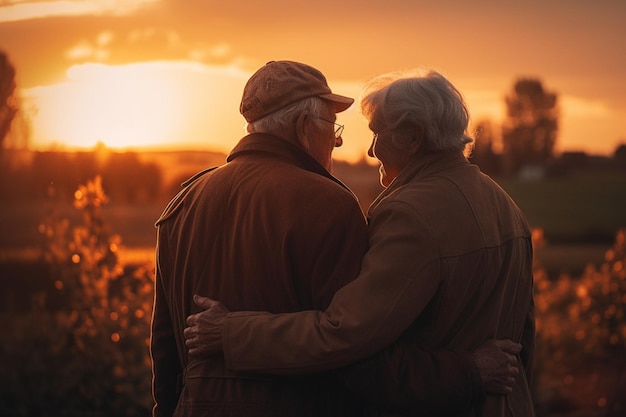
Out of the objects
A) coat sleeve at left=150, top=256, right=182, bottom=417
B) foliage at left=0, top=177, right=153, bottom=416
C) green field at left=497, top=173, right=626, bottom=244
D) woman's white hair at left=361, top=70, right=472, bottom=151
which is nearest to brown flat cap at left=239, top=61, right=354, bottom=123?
woman's white hair at left=361, top=70, right=472, bottom=151

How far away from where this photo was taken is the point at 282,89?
9.98ft

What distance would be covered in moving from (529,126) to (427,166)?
31.4 ft

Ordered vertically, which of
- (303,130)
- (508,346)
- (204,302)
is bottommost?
(508,346)

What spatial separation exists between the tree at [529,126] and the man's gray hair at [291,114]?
748 cm

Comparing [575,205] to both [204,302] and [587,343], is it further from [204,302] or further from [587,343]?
[204,302]

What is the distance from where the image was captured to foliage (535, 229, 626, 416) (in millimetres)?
7602

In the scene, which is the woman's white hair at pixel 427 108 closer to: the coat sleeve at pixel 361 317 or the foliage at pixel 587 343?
the coat sleeve at pixel 361 317

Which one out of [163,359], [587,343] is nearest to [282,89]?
[163,359]

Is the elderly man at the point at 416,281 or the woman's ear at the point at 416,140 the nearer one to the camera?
the elderly man at the point at 416,281

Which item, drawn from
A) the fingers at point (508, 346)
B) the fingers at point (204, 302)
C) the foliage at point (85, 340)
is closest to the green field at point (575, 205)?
the foliage at point (85, 340)

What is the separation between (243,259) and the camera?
2926mm

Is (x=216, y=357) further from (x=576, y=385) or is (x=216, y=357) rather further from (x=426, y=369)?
(x=576, y=385)

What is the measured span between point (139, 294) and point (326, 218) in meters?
4.08

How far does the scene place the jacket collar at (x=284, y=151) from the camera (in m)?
3.04
